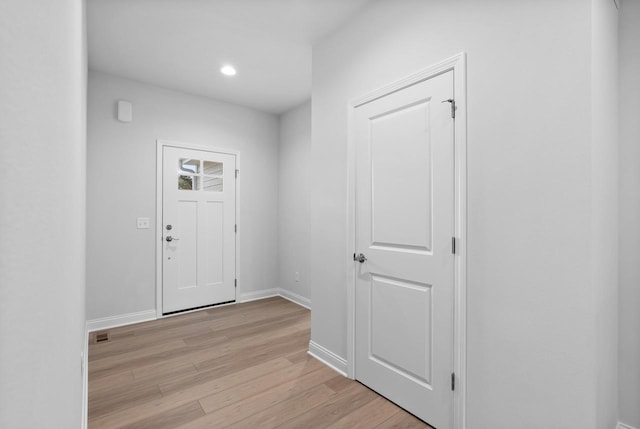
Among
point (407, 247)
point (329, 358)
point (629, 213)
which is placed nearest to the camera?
point (629, 213)

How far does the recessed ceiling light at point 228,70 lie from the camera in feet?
11.0

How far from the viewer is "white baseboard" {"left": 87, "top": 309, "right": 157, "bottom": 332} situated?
3.36 meters

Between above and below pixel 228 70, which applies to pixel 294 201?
below

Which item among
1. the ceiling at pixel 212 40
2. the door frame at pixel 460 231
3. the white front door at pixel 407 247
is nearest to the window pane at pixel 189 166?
the ceiling at pixel 212 40

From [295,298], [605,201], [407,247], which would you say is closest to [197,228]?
[295,298]

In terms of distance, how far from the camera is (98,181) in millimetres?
3404

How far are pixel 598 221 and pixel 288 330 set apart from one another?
2814mm

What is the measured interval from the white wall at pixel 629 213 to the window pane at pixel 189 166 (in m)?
4.01

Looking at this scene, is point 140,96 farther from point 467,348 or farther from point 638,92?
point 638,92

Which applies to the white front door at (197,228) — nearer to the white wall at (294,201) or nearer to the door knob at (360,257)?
the white wall at (294,201)

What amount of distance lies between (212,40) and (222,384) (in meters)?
2.88

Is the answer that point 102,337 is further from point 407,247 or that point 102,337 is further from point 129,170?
point 407,247

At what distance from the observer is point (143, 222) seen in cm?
369

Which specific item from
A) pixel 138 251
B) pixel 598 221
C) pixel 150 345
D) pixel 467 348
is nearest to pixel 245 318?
pixel 150 345
